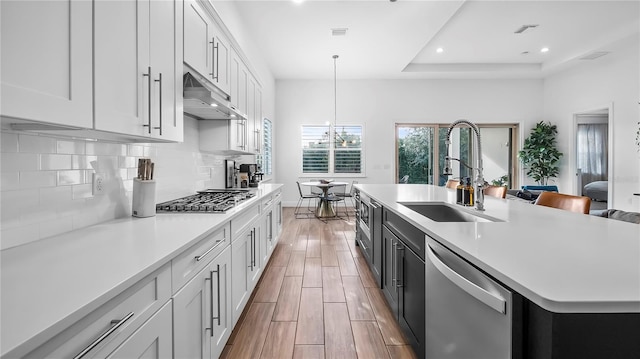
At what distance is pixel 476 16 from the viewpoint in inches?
172

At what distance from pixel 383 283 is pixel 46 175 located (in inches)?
86.0

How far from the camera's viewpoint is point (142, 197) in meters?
1.61

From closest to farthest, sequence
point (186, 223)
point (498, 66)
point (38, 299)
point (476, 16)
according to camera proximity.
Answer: point (38, 299)
point (186, 223)
point (476, 16)
point (498, 66)

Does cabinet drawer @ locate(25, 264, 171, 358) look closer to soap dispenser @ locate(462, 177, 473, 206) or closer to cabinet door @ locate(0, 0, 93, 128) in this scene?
cabinet door @ locate(0, 0, 93, 128)

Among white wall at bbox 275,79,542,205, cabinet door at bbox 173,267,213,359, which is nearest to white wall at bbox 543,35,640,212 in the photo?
white wall at bbox 275,79,542,205

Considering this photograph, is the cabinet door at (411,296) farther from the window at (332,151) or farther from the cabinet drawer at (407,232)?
the window at (332,151)

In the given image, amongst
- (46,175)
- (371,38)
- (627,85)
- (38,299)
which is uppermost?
(371,38)

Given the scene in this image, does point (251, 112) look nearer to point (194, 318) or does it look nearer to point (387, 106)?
point (194, 318)

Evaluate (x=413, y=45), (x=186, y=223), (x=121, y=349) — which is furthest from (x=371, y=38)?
(x=121, y=349)

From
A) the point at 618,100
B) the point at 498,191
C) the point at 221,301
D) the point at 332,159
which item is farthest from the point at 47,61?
the point at 618,100

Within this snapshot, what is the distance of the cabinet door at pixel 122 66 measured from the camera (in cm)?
110

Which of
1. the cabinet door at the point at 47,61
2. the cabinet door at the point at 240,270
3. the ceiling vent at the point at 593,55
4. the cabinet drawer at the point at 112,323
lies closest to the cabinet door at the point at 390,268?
the cabinet door at the point at 240,270

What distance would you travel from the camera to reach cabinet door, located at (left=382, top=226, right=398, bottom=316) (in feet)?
6.33

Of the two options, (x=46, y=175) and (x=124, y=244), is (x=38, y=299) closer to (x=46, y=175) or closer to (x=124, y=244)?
(x=124, y=244)
